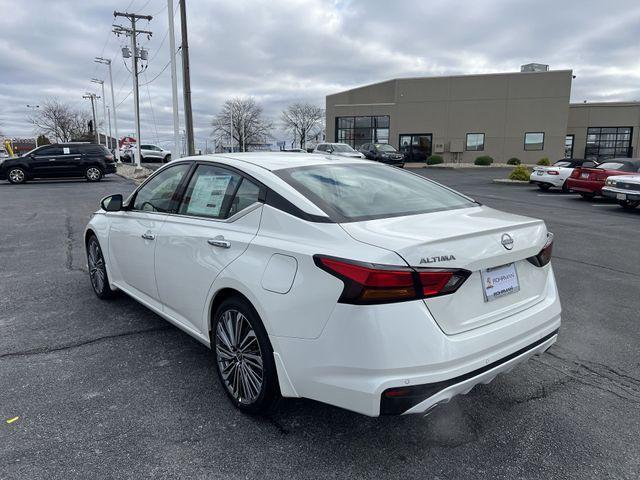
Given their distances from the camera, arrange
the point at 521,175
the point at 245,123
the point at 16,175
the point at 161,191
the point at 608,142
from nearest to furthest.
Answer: the point at 161,191, the point at 16,175, the point at 521,175, the point at 608,142, the point at 245,123

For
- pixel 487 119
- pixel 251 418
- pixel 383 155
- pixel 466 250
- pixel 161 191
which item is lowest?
pixel 251 418

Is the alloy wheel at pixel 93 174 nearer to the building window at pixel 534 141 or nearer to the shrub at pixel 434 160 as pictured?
→ the shrub at pixel 434 160

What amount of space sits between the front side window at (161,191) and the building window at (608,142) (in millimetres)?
42934

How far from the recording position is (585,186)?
15.9m

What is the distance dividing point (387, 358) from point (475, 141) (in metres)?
38.7

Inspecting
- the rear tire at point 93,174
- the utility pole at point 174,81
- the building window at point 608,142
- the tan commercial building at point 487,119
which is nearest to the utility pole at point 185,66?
the utility pole at point 174,81

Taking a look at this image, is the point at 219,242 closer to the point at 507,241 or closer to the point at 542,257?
the point at 507,241

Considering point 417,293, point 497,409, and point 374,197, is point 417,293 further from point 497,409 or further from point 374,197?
point 497,409

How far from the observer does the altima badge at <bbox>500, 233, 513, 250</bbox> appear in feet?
8.38

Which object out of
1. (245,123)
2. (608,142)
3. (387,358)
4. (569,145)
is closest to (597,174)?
(387,358)

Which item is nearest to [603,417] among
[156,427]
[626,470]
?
[626,470]

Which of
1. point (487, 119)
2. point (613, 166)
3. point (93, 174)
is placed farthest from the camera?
point (487, 119)

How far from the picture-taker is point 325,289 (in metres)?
2.28

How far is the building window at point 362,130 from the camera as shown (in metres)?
40.0
